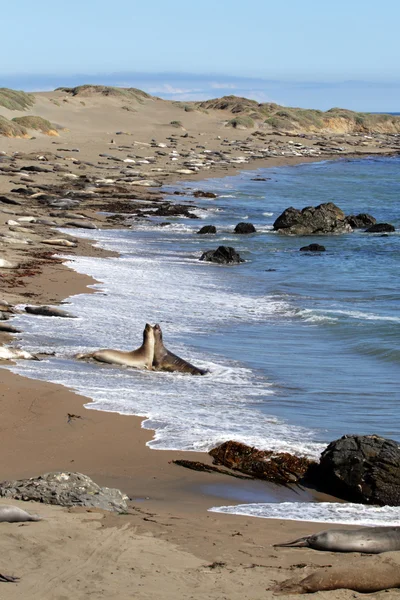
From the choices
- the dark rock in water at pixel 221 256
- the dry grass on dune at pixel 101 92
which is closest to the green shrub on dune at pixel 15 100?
the dry grass on dune at pixel 101 92

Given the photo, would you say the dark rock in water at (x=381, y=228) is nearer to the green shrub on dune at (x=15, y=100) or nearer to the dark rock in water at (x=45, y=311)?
the dark rock in water at (x=45, y=311)

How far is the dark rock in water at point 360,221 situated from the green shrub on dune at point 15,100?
111 ft

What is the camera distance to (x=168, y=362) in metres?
10.5

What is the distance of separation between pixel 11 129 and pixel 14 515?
42313 millimetres

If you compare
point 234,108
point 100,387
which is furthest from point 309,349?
point 234,108

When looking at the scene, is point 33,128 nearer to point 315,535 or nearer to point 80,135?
point 80,135

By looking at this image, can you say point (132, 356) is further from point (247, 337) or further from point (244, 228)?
point (244, 228)

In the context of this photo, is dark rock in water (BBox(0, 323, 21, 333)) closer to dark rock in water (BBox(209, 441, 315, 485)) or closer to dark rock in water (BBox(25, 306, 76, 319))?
dark rock in water (BBox(25, 306, 76, 319))

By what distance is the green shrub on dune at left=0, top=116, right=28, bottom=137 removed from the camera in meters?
44.9

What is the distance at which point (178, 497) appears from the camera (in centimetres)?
654

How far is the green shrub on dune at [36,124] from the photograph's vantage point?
4900 cm

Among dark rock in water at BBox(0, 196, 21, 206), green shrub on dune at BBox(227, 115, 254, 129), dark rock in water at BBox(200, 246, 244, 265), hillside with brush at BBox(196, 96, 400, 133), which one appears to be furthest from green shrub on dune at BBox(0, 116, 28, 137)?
hillside with brush at BBox(196, 96, 400, 133)

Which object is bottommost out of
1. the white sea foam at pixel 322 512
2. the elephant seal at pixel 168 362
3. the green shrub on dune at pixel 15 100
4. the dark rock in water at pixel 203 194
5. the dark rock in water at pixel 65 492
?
the white sea foam at pixel 322 512

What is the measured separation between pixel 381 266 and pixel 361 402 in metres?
12.1
